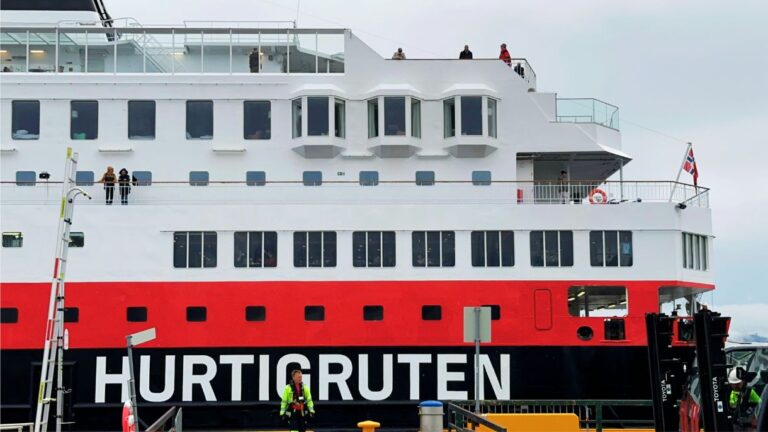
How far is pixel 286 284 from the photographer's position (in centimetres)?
2422

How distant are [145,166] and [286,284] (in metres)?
4.56

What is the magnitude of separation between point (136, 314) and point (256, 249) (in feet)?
9.26

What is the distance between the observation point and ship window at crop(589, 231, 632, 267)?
24500 mm

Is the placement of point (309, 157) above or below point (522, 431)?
above

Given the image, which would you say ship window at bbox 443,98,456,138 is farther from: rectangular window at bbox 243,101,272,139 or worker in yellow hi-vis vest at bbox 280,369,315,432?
worker in yellow hi-vis vest at bbox 280,369,315,432

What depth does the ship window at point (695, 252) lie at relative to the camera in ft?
82.5

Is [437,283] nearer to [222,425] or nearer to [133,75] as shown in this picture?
[222,425]

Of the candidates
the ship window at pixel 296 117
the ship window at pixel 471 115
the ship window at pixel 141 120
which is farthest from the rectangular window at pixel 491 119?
the ship window at pixel 141 120

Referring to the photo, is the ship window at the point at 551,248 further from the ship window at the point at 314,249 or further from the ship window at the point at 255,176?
the ship window at the point at 255,176

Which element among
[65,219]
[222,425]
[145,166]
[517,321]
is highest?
[145,166]

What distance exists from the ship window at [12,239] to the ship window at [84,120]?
2862mm

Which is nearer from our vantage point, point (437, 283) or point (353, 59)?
point (437, 283)

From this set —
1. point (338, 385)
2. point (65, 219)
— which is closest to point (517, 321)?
point (338, 385)

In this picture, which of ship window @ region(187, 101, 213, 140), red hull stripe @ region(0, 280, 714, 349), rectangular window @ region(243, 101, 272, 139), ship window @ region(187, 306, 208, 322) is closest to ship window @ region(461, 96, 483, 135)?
red hull stripe @ region(0, 280, 714, 349)
